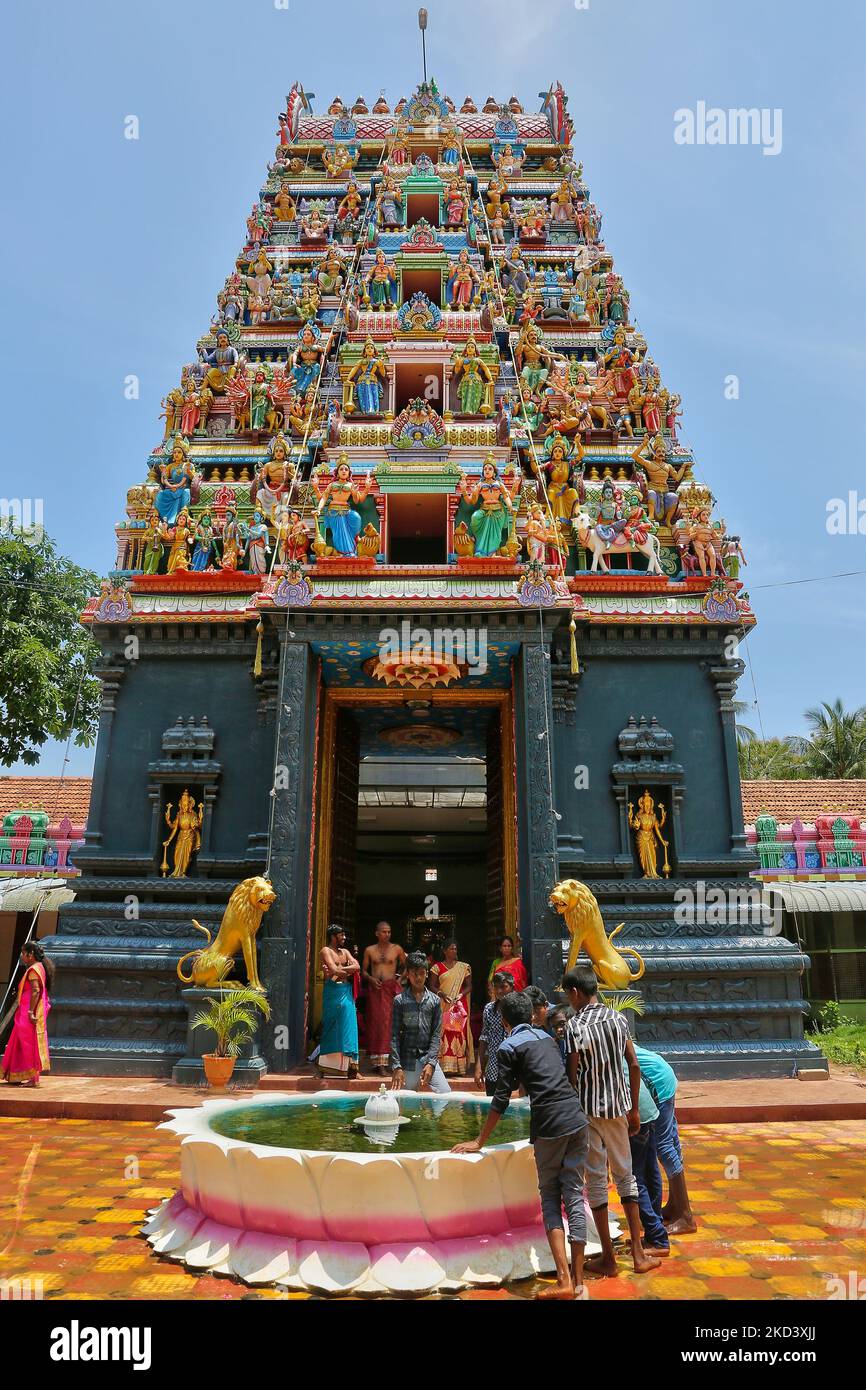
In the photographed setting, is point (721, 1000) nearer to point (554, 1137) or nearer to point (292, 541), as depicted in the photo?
point (554, 1137)

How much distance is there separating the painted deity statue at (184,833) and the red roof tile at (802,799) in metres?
10.5

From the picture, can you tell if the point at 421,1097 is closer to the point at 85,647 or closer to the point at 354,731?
the point at 354,731

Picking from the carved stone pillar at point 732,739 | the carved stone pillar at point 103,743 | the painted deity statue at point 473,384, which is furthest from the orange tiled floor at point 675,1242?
the painted deity statue at point 473,384

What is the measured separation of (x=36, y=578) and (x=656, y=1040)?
1848 centimetres

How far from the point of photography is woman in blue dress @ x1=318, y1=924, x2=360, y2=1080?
9.77 m

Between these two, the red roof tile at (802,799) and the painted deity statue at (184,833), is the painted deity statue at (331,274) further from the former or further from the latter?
the red roof tile at (802,799)

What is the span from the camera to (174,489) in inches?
582

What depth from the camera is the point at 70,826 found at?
1680 cm

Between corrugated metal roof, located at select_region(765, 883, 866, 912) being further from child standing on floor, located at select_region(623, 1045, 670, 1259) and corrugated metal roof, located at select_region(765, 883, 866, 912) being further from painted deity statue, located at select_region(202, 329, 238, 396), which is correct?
painted deity statue, located at select_region(202, 329, 238, 396)

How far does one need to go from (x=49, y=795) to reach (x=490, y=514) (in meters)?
12.0

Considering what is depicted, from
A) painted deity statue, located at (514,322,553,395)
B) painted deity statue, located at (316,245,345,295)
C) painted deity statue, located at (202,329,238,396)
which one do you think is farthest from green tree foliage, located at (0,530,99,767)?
painted deity statue, located at (514,322,553,395)

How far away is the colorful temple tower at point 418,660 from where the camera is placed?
36.0ft

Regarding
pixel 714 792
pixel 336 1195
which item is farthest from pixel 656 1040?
pixel 336 1195

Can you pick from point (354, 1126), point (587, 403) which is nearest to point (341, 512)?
point (587, 403)
